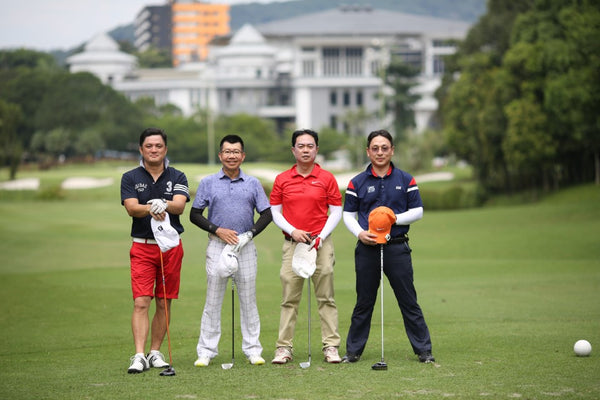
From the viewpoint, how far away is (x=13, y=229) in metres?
36.2

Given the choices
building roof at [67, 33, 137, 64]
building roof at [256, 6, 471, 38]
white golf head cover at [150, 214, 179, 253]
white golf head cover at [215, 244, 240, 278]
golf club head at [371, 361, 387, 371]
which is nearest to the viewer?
golf club head at [371, 361, 387, 371]

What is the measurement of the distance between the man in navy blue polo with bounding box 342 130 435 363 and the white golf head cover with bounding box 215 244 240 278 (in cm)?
108

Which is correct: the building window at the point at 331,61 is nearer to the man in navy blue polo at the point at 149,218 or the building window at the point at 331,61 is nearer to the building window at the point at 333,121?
the building window at the point at 333,121

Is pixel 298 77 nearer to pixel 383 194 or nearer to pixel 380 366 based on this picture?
pixel 383 194

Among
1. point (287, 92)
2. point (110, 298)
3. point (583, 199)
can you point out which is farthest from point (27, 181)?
point (287, 92)

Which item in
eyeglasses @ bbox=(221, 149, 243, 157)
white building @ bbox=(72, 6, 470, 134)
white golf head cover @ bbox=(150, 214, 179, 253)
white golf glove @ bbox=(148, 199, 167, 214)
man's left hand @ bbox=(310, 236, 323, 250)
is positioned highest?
white building @ bbox=(72, 6, 470, 134)

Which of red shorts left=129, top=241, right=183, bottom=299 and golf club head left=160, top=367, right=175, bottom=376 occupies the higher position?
red shorts left=129, top=241, right=183, bottom=299

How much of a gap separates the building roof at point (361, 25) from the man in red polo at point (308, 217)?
133817mm

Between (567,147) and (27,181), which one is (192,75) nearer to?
(27,181)

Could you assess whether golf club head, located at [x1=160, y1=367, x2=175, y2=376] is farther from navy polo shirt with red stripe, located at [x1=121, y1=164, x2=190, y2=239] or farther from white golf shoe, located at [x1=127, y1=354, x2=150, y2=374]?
navy polo shirt with red stripe, located at [x1=121, y1=164, x2=190, y2=239]

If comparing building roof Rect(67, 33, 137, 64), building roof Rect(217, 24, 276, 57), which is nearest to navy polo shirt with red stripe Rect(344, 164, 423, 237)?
building roof Rect(217, 24, 276, 57)

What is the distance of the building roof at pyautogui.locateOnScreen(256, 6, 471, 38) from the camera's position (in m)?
144

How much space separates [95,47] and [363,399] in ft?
514

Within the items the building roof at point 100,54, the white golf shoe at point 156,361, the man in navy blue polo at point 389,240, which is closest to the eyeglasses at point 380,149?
the man in navy blue polo at point 389,240
